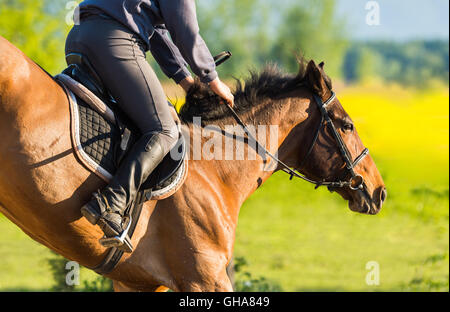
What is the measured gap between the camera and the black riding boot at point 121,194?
3474 mm

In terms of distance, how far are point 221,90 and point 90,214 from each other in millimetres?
1241

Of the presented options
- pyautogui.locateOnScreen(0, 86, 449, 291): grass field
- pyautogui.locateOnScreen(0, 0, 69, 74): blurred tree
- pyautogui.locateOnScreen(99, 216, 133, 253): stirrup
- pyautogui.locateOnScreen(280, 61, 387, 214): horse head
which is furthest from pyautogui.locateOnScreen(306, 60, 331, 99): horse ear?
pyautogui.locateOnScreen(0, 0, 69, 74): blurred tree

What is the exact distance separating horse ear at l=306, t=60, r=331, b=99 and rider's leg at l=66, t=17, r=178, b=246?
4.12 ft

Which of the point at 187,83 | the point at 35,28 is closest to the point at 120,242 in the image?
the point at 187,83

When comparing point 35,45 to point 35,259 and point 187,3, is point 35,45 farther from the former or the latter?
point 187,3

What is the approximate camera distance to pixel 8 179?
3371 millimetres

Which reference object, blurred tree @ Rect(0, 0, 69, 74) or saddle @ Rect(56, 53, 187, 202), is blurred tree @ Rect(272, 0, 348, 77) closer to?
blurred tree @ Rect(0, 0, 69, 74)

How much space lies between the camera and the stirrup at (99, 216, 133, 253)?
352cm

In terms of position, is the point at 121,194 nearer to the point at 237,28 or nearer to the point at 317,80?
the point at 317,80

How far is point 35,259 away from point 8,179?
727cm

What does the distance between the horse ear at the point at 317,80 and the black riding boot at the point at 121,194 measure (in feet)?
4.70

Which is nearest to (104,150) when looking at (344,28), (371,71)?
(371,71)

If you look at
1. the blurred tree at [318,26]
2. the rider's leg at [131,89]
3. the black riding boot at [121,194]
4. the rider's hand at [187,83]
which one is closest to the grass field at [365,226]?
the rider's hand at [187,83]

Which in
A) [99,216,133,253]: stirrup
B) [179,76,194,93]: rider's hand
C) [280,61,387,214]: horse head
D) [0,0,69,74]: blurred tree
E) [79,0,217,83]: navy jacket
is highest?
[0,0,69,74]: blurred tree
